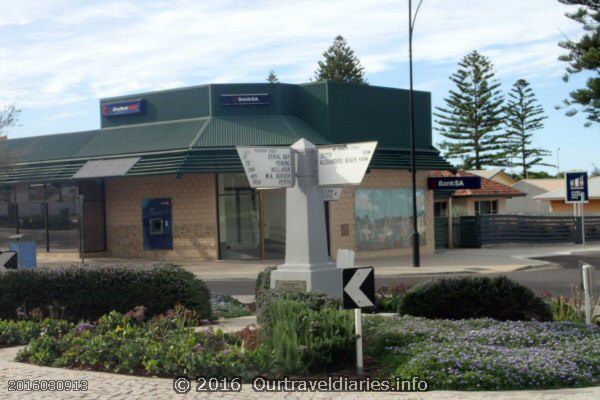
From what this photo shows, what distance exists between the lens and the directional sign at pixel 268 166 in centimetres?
1309

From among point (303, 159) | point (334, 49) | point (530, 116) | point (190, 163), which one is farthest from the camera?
point (530, 116)

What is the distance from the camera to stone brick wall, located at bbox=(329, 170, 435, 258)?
104 ft

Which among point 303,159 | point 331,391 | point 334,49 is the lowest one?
point 331,391

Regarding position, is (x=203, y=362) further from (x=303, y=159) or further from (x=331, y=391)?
(x=303, y=159)

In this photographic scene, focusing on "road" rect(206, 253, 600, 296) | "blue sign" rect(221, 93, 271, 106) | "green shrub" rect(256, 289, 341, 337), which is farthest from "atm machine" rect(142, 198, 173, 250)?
"green shrub" rect(256, 289, 341, 337)

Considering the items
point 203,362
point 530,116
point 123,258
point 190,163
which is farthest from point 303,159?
point 530,116

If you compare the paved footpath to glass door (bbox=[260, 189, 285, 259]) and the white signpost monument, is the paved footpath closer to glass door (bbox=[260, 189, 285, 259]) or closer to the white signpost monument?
the white signpost monument

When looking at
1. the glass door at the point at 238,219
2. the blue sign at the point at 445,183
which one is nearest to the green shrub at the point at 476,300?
the glass door at the point at 238,219

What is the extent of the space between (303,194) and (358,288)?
4.09 meters

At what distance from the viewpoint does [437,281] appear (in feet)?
39.9

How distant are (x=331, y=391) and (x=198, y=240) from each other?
77.4 ft

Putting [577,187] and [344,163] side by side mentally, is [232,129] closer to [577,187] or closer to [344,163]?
[577,187]

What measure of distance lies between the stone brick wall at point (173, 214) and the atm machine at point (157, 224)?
0.66 feet

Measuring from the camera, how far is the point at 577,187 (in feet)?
91.2
